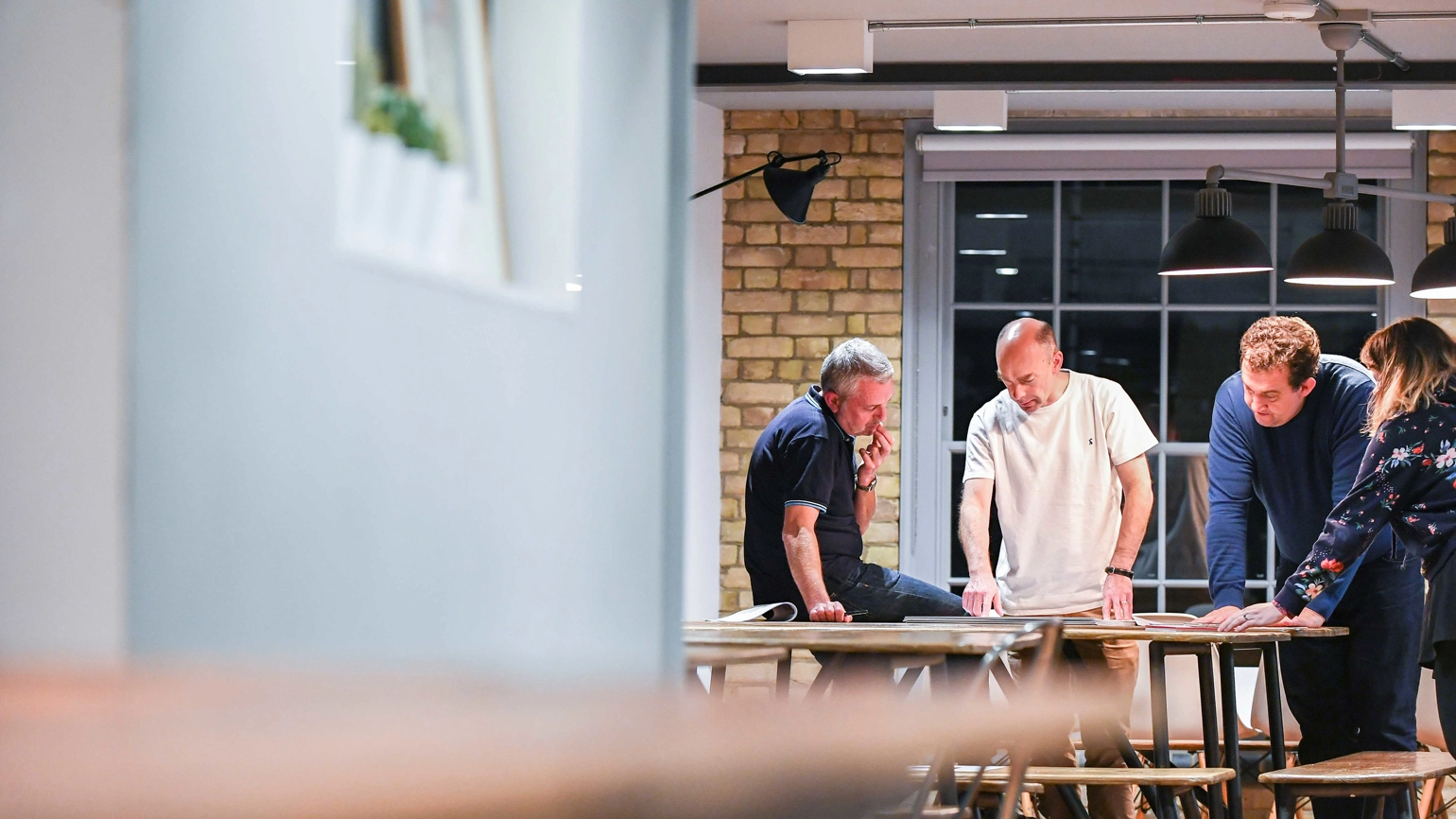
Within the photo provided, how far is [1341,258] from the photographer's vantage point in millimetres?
4961

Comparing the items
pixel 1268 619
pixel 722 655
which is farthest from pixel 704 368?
pixel 722 655

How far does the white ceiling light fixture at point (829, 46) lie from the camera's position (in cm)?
523

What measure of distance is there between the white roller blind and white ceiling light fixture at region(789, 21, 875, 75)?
3.96 ft

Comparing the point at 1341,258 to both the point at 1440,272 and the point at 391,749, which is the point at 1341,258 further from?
the point at 391,749

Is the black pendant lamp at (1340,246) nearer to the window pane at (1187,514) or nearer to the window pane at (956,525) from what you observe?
the window pane at (1187,514)

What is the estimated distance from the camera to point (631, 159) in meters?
2.93

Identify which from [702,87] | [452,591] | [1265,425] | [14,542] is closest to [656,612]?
[452,591]

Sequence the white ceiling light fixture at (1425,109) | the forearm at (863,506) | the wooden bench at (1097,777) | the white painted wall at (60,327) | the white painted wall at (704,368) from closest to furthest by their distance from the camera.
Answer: the white painted wall at (60,327) < the wooden bench at (1097,777) < the forearm at (863,506) < the white ceiling light fixture at (1425,109) < the white painted wall at (704,368)

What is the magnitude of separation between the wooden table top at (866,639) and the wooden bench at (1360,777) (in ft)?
3.20

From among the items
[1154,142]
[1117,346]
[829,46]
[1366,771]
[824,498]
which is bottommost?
[1366,771]

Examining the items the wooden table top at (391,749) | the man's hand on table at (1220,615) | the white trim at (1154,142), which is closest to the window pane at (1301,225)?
the white trim at (1154,142)

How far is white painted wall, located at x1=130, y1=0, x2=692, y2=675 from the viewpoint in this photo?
5.88ft

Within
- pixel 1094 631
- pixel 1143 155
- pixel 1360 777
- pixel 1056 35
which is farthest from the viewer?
pixel 1143 155

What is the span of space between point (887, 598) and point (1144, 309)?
2694 mm
